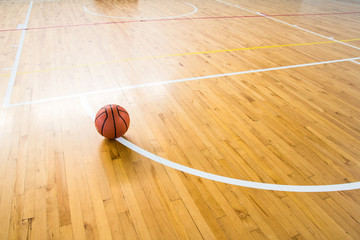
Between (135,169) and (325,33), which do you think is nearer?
(135,169)

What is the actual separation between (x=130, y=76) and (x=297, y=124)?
2.59m

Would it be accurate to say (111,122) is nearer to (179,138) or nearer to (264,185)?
(179,138)

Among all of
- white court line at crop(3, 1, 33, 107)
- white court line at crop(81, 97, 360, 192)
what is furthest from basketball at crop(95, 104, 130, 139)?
white court line at crop(3, 1, 33, 107)

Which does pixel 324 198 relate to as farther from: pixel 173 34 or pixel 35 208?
pixel 173 34

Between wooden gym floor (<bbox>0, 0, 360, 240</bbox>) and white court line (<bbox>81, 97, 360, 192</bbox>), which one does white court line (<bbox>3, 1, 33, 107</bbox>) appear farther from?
white court line (<bbox>81, 97, 360, 192</bbox>)

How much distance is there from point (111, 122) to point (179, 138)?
77cm

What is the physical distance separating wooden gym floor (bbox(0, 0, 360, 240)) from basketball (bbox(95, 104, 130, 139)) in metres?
0.13

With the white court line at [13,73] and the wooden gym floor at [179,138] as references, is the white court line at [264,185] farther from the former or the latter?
the white court line at [13,73]

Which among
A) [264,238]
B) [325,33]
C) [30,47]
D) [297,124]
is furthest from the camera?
[325,33]

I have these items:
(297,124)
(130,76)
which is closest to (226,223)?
(297,124)

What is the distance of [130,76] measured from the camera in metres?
4.26

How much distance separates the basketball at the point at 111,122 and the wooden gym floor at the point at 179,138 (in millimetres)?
134

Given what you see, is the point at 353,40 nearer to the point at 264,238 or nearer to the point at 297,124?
the point at 297,124

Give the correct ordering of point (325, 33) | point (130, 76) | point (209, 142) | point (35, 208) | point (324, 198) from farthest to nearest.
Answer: point (325, 33) → point (130, 76) → point (209, 142) → point (324, 198) → point (35, 208)
